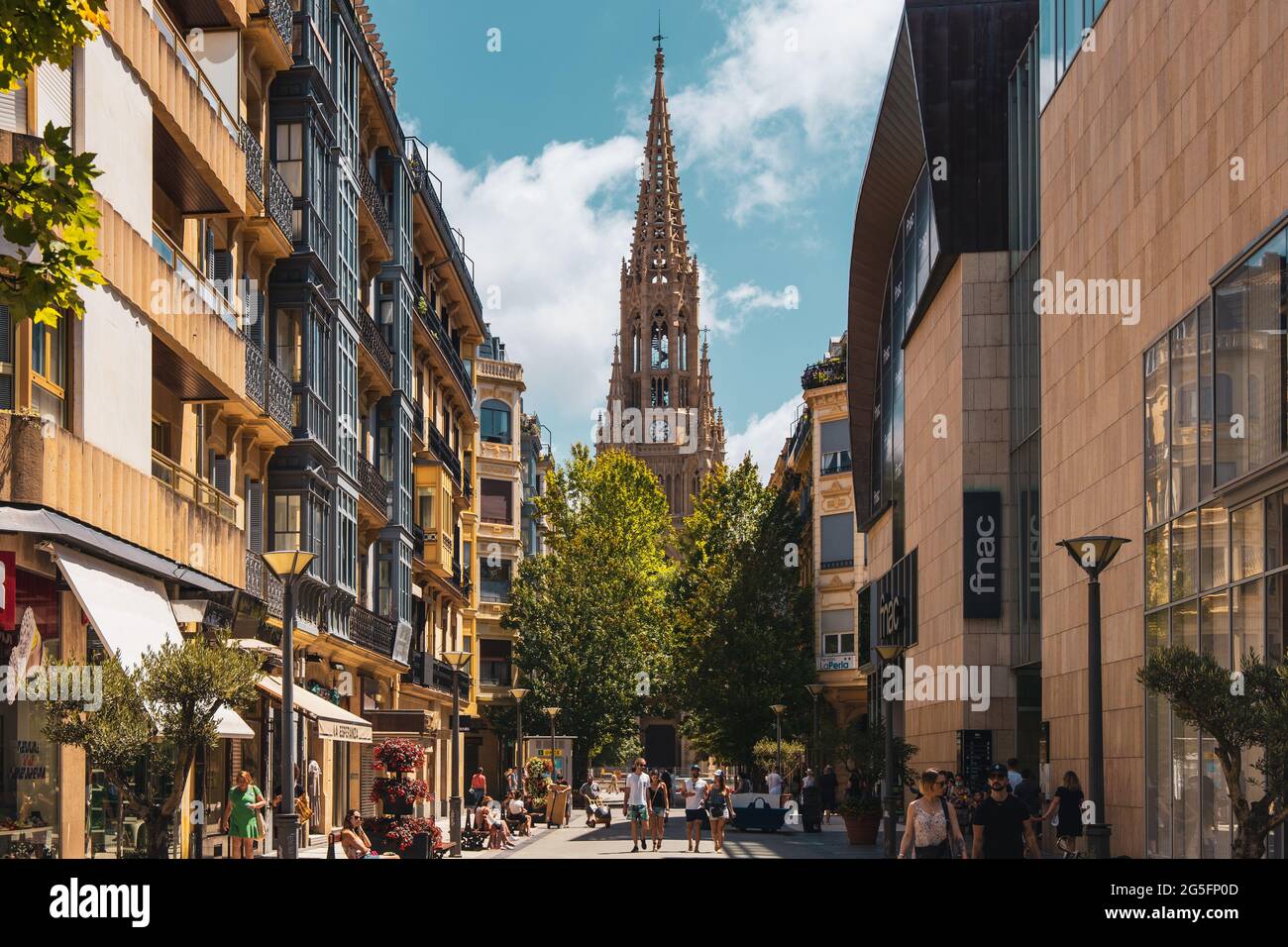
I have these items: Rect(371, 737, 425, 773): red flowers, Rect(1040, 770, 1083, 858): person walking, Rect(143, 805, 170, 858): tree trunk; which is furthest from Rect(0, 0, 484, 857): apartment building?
Rect(1040, 770, 1083, 858): person walking

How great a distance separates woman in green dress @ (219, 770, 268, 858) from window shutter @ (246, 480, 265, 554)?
708 centimetres

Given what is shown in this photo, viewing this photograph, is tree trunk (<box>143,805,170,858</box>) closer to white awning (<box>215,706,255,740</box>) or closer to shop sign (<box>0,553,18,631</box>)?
shop sign (<box>0,553,18,631</box>)

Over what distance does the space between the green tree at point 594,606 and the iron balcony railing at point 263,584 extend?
39.2 metres

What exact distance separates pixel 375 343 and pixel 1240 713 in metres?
27.9

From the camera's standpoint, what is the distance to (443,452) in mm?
53156

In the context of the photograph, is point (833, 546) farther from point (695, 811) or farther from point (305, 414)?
point (305, 414)

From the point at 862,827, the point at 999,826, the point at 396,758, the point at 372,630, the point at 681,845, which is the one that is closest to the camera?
the point at 999,826

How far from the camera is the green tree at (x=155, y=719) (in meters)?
15.1

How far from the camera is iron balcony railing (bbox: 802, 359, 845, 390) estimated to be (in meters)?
75.1

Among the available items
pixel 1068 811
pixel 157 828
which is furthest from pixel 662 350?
pixel 157 828

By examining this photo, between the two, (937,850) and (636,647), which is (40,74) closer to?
(937,850)

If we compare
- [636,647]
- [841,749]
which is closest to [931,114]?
[841,749]
